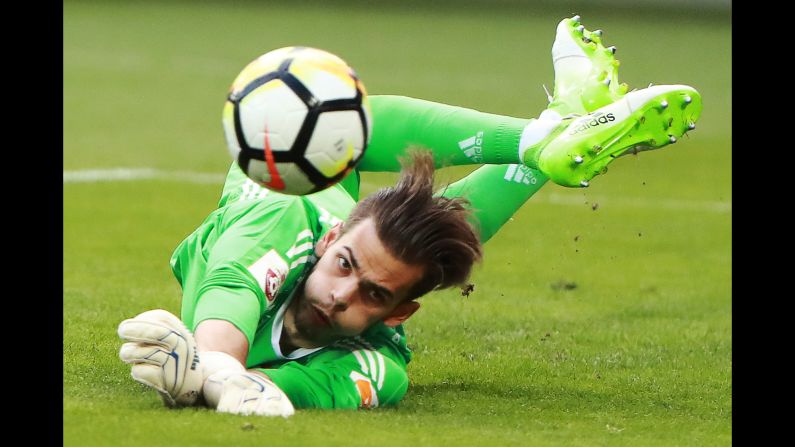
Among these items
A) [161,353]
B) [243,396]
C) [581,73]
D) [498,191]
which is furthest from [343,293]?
[581,73]

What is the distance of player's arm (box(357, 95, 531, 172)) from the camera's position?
21.3 ft

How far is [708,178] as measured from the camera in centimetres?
1562

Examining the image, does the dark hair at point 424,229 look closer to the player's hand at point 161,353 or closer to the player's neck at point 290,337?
the player's neck at point 290,337

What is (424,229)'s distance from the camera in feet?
18.9

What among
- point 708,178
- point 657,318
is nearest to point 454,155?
point 657,318

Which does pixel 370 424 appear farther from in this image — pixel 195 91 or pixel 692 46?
pixel 692 46

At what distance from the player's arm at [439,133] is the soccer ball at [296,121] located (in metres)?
0.97

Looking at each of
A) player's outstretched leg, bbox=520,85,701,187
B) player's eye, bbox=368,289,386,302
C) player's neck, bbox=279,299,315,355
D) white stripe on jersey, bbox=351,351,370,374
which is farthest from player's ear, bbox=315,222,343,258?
A: player's outstretched leg, bbox=520,85,701,187

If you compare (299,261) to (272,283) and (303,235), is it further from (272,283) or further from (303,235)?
(272,283)

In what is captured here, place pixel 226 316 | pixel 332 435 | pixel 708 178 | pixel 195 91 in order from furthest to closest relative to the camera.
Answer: pixel 195 91, pixel 708 178, pixel 226 316, pixel 332 435

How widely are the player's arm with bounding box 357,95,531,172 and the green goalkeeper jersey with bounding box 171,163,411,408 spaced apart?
46 cm

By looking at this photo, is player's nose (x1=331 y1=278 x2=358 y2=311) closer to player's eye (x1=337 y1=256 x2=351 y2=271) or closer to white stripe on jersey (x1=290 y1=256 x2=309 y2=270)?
player's eye (x1=337 y1=256 x2=351 y2=271)

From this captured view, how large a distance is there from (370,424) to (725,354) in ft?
10.2

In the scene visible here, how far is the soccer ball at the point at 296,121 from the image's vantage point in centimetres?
550
